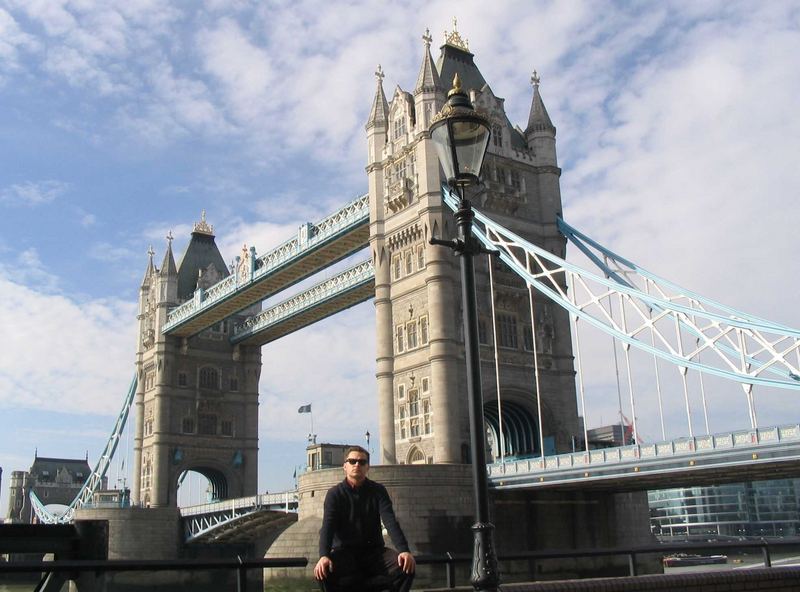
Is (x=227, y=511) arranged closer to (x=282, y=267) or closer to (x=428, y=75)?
(x=282, y=267)

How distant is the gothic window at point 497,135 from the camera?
42375 millimetres

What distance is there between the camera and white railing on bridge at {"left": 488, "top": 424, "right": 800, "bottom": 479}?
2530 centimetres

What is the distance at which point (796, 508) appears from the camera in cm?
11131

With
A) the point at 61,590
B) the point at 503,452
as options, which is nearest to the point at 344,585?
the point at 61,590

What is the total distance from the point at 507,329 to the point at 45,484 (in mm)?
91215

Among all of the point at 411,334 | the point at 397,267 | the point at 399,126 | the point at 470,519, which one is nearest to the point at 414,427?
the point at 411,334

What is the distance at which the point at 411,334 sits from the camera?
40.0 metres

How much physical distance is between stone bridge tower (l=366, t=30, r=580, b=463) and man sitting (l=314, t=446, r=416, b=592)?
30.1 meters

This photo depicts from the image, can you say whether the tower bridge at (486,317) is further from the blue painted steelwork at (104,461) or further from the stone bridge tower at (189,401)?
the blue painted steelwork at (104,461)

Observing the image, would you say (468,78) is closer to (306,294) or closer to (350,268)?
(350,268)

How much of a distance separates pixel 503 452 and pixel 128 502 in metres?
36.3

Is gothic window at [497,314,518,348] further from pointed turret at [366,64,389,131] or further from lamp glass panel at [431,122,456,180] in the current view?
lamp glass panel at [431,122,456,180]

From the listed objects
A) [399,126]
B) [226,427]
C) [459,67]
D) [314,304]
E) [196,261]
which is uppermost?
[459,67]

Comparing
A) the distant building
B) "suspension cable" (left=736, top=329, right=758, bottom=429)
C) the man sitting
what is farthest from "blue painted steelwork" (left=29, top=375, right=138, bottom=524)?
the man sitting
